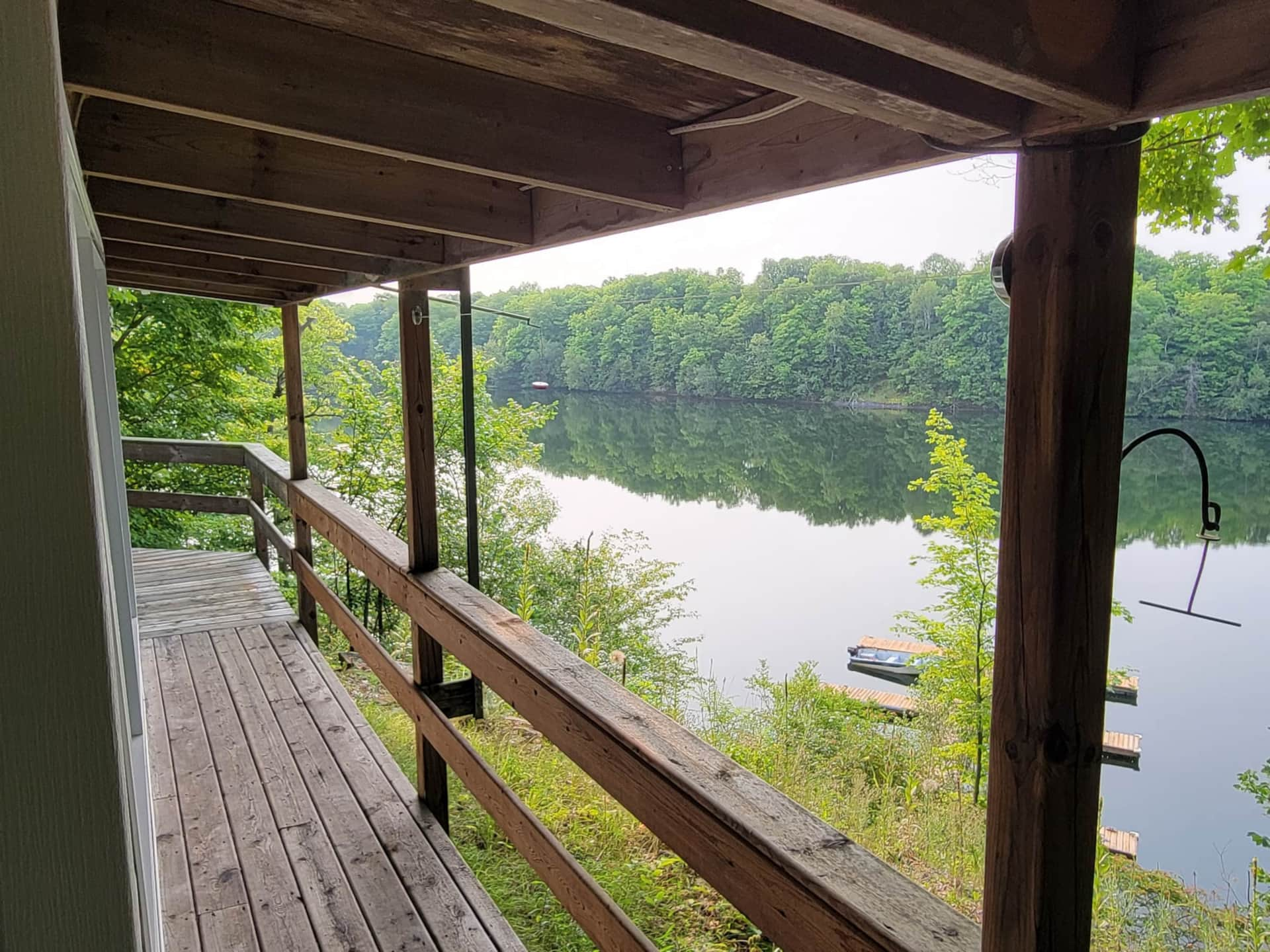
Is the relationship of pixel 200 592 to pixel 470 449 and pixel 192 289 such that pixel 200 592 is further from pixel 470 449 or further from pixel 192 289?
pixel 470 449

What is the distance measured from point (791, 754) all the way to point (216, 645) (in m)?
3.99

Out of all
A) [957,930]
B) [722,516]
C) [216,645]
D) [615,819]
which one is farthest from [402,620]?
[722,516]

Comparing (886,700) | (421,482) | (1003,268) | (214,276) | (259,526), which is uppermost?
(214,276)

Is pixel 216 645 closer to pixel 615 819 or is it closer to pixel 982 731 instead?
pixel 615 819

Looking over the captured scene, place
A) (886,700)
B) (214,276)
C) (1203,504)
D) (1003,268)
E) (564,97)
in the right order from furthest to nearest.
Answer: (886,700) < (214,276) < (564,97) < (1203,504) < (1003,268)

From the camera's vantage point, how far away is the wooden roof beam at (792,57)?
71 centimetres

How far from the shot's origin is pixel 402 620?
1027 centimetres

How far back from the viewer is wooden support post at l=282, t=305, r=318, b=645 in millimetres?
4758

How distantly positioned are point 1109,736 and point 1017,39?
11.1 meters

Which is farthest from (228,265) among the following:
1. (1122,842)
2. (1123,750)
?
(1123,750)

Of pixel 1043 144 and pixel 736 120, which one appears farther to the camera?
pixel 736 120

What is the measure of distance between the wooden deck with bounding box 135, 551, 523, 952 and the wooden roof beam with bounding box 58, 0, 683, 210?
82.8 inches

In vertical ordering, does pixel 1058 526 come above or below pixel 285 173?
below

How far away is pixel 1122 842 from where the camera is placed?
25.2 feet
